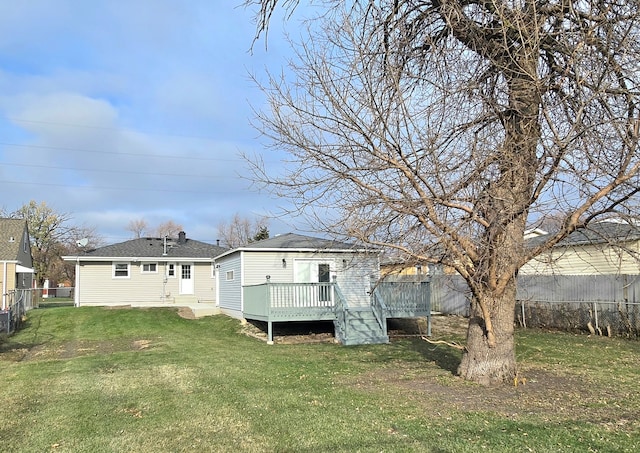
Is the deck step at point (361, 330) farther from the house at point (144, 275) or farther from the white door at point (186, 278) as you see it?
the white door at point (186, 278)

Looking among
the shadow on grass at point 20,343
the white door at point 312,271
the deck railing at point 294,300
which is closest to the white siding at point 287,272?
the white door at point 312,271

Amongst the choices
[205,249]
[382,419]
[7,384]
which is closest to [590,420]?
[382,419]

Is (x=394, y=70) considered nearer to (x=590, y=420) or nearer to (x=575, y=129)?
(x=575, y=129)

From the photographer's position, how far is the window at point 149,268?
2538cm

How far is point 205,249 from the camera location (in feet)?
91.1

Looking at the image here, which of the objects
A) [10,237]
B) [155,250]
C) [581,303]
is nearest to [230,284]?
[155,250]

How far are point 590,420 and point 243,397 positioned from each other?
173 inches

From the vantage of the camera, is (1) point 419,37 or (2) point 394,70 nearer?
(2) point 394,70

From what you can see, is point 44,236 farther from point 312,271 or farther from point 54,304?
point 312,271

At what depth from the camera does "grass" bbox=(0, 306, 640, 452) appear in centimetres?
505

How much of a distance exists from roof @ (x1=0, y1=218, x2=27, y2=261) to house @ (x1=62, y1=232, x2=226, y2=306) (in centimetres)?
514

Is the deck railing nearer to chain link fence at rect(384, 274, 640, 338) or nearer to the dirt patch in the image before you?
chain link fence at rect(384, 274, 640, 338)

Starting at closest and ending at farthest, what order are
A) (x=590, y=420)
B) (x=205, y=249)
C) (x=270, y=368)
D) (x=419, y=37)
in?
(x=590, y=420) → (x=419, y=37) → (x=270, y=368) → (x=205, y=249)

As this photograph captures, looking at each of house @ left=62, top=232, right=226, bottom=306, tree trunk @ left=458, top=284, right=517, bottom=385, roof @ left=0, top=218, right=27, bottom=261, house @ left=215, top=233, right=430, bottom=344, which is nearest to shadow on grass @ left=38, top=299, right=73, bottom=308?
roof @ left=0, top=218, right=27, bottom=261
